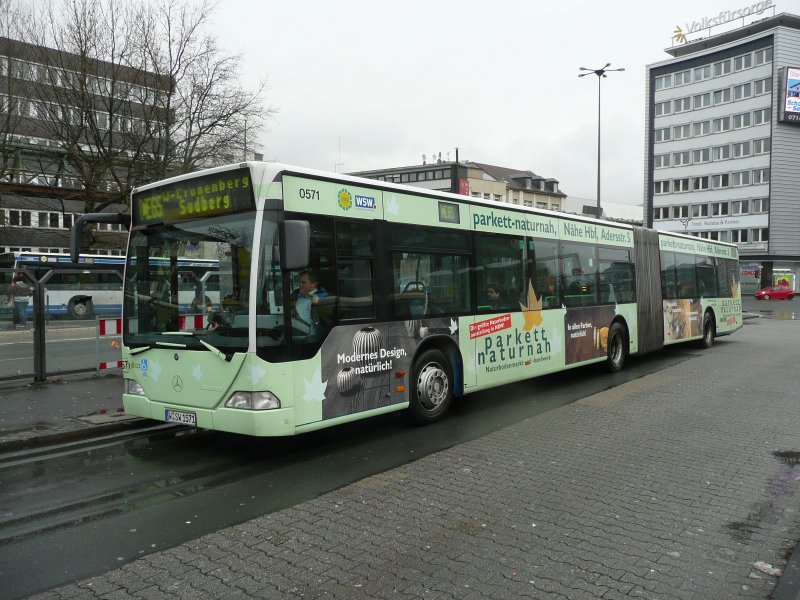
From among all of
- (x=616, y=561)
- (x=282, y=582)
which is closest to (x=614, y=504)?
(x=616, y=561)

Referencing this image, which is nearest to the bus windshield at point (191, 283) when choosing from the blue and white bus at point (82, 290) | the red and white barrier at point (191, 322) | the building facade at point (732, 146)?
the red and white barrier at point (191, 322)

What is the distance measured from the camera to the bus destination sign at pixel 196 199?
6316mm

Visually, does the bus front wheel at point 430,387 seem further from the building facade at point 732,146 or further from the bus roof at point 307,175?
the building facade at point 732,146

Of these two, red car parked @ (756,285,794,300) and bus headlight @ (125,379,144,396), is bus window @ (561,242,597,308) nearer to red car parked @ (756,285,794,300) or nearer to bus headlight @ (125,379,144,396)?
bus headlight @ (125,379,144,396)

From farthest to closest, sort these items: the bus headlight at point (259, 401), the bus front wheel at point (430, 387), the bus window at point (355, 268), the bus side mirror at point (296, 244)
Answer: the bus front wheel at point (430, 387)
the bus window at point (355, 268)
the bus headlight at point (259, 401)
the bus side mirror at point (296, 244)

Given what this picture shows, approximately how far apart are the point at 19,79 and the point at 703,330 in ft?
79.2

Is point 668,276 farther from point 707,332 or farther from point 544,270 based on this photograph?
point 544,270

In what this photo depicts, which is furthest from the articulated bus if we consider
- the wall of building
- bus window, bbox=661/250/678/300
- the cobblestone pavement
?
the wall of building

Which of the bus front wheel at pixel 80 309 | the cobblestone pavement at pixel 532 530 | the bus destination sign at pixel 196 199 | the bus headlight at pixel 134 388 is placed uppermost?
the bus destination sign at pixel 196 199

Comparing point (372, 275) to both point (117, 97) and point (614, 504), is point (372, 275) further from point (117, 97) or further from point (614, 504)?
point (117, 97)

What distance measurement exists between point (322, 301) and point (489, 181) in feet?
258

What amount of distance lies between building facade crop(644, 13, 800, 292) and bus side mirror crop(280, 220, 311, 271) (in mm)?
64475

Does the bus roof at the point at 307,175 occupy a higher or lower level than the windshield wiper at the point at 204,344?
higher

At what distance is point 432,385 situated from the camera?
8.14 metres
